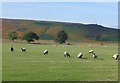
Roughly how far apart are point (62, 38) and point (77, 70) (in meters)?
132

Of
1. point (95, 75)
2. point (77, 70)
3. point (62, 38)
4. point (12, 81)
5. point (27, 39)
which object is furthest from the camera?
point (62, 38)

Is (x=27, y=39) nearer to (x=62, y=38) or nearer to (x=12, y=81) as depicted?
(x=62, y=38)

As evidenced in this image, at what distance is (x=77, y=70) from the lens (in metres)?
33.0

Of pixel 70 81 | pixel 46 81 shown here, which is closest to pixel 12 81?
pixel 46 81

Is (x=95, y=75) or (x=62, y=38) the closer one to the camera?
(x=95, y=75)

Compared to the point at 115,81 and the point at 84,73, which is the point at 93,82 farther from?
the point at 84,73

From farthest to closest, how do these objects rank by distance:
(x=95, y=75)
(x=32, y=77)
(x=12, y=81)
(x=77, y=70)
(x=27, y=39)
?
(x=27, y=39)
(x=77, y=70)
(x=95, y=75)
(x=32, y=77)
(x=12, y=81)

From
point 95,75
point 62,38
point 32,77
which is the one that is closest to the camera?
point 32,77

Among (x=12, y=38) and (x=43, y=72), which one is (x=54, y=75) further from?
(x=12, y=38)

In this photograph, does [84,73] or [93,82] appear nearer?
[93,82]

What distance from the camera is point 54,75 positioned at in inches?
1139

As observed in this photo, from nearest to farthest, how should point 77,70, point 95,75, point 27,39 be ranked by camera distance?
point 95,75
point 77,70
point 27,39

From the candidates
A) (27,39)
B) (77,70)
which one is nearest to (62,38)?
(27,39)

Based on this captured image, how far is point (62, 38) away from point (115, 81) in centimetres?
13958
